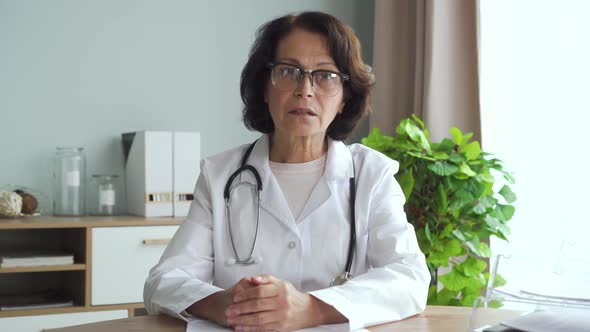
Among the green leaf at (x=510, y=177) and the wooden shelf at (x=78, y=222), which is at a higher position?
the green leaf at (x=510, y=177)

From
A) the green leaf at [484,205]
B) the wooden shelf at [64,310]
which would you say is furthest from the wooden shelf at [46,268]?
the green leaf at [484,205]

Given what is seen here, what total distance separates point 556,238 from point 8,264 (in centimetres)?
217

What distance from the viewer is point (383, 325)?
1.53m

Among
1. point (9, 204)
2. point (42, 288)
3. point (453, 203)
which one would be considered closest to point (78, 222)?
point (9, 204)

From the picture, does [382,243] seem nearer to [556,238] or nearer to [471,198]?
[471,198]

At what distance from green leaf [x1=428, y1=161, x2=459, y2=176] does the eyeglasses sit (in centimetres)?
101

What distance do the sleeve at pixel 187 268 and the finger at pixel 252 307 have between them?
119 millimetres

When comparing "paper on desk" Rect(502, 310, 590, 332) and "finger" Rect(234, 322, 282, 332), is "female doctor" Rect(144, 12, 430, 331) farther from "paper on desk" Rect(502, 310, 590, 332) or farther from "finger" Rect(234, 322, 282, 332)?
"paper on desk" Rect(502, 310, 590, 332)

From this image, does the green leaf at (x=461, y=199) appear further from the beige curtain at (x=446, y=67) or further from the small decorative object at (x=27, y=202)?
the small decorative object at (x=27, y=202)

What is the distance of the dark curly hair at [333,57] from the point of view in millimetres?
1940

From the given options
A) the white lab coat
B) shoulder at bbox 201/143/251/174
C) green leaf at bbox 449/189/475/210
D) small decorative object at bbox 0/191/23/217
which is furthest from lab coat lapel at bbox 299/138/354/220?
small decorative object at bbox 0/191/23/217

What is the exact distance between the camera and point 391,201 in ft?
6.11

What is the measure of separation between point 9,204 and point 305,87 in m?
1.75

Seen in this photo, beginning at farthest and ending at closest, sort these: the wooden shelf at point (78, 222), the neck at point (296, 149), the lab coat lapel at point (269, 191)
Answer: the wooden shelf at point (78, 222) < the neck at point (296, 149) < the lab coat lapel at point (269, 191)
